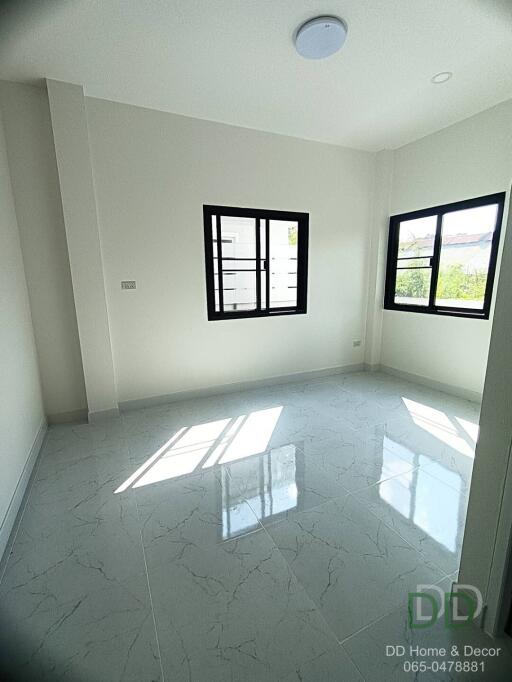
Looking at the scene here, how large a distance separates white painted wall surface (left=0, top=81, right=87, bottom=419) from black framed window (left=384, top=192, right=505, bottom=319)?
3.91 metres

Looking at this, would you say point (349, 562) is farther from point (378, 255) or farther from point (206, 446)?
point (378, 255)

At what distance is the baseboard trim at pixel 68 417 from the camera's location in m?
2.90

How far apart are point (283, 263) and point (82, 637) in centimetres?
361

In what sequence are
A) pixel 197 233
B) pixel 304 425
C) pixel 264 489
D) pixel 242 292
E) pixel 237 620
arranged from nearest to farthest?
pixel 237 620 < pixel 264 489 < pixel 304 425 < pixel 197 233 < pixel 242 292

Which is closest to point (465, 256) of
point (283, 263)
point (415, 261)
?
point (415, 261)

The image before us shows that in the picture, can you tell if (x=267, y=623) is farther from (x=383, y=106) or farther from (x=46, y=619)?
(x=383, y=106)

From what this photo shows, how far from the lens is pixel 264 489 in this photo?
194cm

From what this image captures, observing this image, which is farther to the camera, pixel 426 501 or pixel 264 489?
pixel 264 489

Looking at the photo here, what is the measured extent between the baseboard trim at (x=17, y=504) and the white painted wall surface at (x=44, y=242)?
601 millimetres

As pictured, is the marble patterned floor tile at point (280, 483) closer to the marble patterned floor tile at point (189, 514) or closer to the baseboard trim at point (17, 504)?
the marble patterned floor tile at point (189, 514)

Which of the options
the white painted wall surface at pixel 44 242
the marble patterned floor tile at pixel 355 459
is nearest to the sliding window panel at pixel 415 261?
the marble patterned floor tile at pixel 355 459

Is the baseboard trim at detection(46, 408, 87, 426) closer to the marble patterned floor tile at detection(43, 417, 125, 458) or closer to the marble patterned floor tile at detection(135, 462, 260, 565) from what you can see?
the marble patterned floor tile at detection(43, 417, 125, 458)

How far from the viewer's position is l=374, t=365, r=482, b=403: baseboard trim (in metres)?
3.30

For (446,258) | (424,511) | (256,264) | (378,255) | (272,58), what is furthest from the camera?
(378,255)
